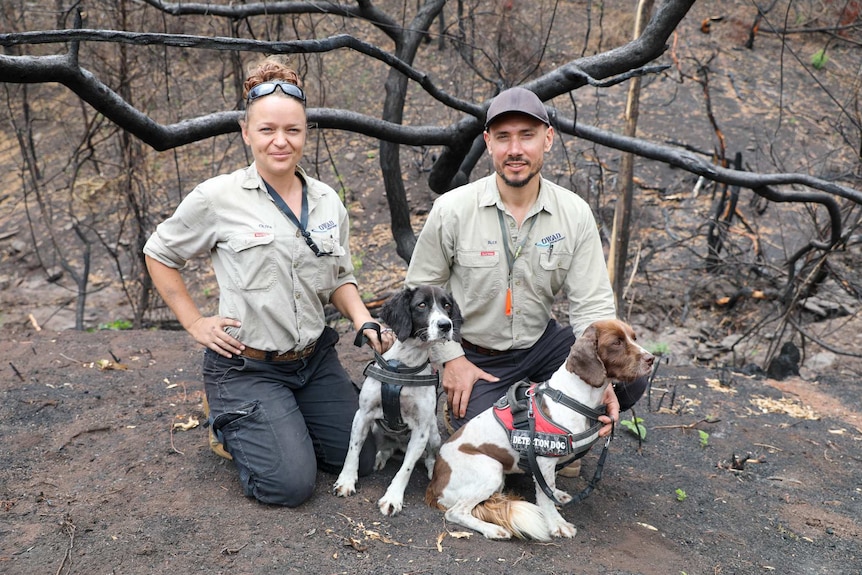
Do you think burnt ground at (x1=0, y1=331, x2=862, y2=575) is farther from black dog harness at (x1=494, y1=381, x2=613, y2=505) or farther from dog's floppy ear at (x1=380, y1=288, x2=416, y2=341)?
dog's floppy ear at (x1=380, y1=288, x2=416, y2=341)

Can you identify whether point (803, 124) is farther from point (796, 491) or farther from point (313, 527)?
point (313, 527)

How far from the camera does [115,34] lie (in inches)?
126

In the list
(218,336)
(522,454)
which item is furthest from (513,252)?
(218,336)

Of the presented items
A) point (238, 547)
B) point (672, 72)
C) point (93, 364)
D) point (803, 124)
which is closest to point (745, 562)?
point (238, 547)

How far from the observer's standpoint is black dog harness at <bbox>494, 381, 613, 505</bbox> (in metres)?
3.27

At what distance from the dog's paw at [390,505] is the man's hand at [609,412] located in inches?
40.8

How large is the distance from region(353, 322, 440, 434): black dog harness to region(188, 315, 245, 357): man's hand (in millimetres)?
624

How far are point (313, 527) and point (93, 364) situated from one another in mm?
2977

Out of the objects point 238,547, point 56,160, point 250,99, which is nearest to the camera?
point 238,547

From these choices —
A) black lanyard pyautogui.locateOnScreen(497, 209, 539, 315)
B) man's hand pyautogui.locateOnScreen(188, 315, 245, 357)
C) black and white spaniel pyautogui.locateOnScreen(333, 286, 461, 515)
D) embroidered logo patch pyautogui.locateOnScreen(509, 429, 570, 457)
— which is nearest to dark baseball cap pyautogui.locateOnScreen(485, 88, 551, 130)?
black lanyard pyautogui.locateOnScreen(497, 209, 539, 315)

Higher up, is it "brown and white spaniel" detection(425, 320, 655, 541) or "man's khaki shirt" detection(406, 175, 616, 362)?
"man's khaki shirt" detection(406, 175, 616, 362)

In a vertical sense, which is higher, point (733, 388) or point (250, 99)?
point (250, 99)

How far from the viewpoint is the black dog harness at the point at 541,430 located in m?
3.27

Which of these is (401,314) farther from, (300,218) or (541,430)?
(541,430)
